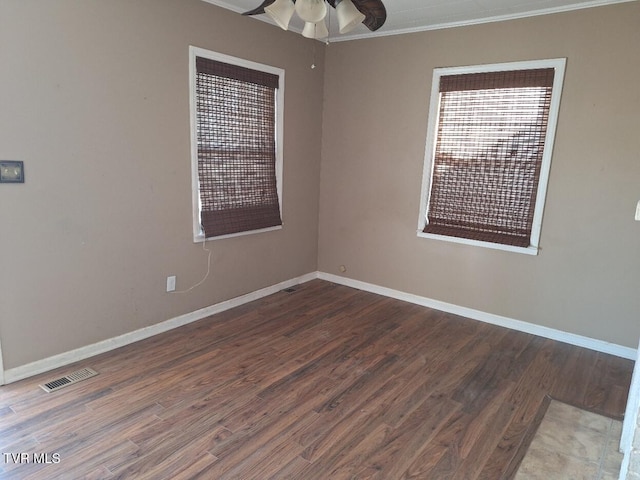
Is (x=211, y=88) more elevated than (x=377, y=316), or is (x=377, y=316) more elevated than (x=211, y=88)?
(x=211, y=88)

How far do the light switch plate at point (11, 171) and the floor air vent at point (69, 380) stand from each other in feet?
Result: 3.97

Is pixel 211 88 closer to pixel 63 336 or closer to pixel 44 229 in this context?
pixel 44 229

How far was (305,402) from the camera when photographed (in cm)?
249

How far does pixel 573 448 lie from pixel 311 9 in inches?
98.5

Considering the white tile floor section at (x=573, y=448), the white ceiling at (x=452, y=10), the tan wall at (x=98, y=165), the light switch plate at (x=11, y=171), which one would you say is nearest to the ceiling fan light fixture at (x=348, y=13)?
the white ceiling at (x=452, y=10)

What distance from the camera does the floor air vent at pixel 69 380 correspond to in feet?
8.24

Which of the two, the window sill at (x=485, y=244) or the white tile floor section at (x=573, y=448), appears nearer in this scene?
the white tile floor section at (x=573, y=448)

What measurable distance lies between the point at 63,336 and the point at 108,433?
0.91 metres

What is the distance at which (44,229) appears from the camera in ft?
8.39

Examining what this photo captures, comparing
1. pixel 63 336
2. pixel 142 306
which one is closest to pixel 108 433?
pixel 63 336

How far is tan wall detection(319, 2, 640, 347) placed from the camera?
10.0 ft

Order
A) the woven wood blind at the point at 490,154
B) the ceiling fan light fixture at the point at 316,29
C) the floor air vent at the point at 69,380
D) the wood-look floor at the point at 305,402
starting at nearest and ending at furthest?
the wood-look floor at the point at 305,402 → the ceiling fan light fixture at the point at 316,29 → the floor air vent at the point at 69,380 → the woven wood blind at the point at 490,154

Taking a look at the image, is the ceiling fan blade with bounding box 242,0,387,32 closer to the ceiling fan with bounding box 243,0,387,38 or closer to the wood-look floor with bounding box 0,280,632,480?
the ceiling fan with bounding box 243,0,387,38

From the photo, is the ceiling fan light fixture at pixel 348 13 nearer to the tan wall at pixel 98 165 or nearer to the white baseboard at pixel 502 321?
the tan wall at pixel 98 165
